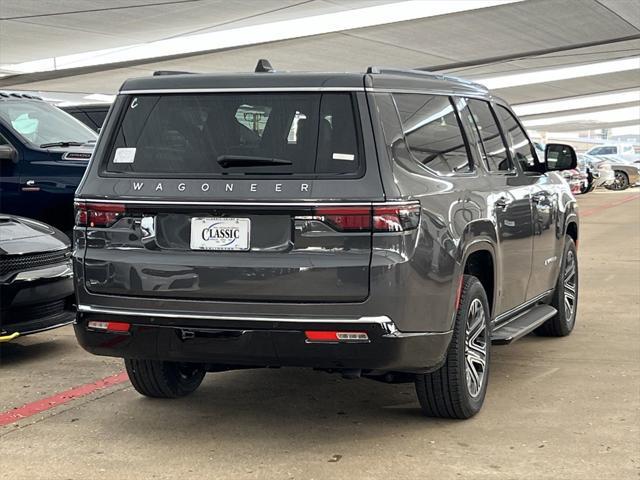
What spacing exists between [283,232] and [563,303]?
3.57m

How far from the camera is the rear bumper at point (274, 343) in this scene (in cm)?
456

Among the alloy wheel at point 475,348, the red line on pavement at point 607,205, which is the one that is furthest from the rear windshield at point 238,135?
the red line on pavement at point 607,205

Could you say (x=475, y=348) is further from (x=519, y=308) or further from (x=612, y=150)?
(x=612, y=150)

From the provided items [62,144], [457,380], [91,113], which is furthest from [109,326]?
[91,113]

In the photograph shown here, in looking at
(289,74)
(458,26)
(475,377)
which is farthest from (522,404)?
(458,26)

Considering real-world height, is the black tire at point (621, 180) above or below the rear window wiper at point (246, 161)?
below

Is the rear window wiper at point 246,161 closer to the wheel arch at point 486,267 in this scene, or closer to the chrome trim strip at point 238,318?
the chrome trim strip at point 238,318

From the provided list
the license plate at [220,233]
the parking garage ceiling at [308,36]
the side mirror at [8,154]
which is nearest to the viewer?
the license plate at [220,233]

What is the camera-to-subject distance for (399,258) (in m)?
4.56

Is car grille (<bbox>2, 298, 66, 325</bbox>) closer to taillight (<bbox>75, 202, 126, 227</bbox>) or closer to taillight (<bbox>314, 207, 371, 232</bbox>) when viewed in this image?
taillight (<bbox>75, 202, 126, 227</bbox>)

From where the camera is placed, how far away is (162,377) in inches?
223

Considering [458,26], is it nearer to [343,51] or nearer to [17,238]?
[343,51]

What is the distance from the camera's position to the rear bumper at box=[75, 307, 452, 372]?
456cm

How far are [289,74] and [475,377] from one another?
1.87m
